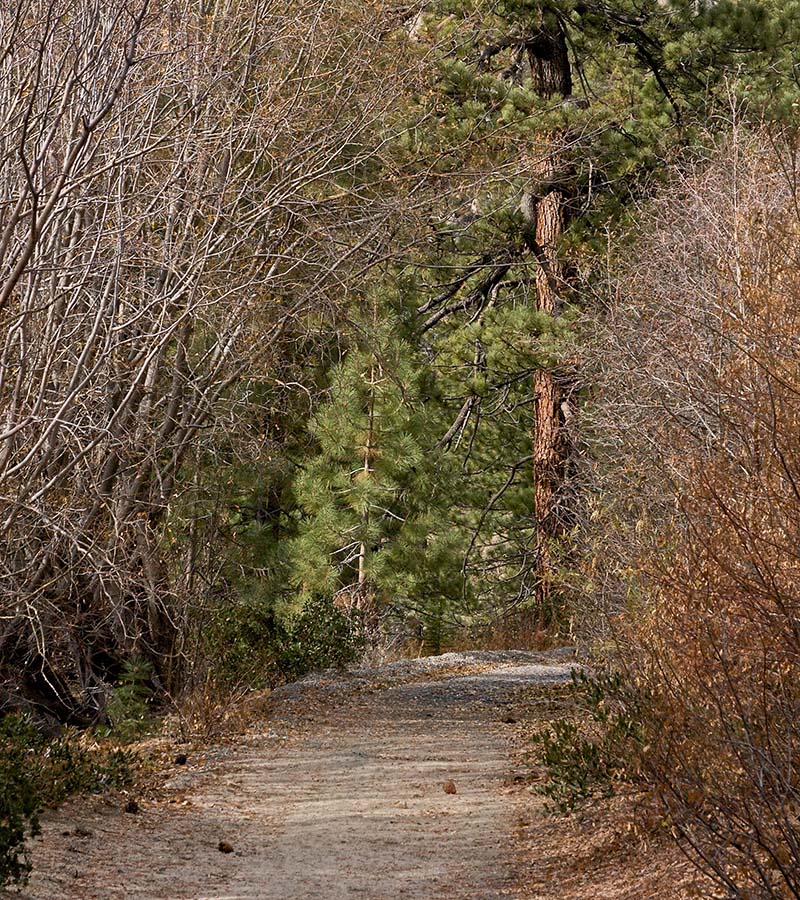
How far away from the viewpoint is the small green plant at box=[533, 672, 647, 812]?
21.3 feet

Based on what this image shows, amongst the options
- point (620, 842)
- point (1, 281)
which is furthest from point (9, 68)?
point (620, 842)

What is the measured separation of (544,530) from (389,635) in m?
2.30

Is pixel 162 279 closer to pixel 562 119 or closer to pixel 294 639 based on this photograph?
pixel 294 639

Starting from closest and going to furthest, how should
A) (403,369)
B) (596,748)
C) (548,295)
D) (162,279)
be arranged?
(596,748), (162,279), (403,369), (548,295)

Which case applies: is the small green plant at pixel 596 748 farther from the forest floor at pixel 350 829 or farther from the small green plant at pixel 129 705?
the small green plant at pixel 129 705

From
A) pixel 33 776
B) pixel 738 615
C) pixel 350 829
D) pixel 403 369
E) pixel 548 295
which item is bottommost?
pixel 350 829

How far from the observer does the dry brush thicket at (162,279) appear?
6.97 metres

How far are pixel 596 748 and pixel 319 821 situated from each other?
1.68 m

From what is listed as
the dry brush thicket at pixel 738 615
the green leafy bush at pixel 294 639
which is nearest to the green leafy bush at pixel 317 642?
the green leafy bush at pixel 294 639

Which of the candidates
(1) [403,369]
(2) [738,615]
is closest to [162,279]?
(2) [738,615]

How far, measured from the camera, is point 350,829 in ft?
24.3

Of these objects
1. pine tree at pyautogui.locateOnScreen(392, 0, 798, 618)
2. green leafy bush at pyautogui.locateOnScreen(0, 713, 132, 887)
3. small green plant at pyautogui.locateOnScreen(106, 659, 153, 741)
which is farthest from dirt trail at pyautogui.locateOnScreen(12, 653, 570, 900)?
pine tree at pyautogui.locateOnScreen(392, 0, 798, 618)

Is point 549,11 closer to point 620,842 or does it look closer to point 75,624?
point 75,624

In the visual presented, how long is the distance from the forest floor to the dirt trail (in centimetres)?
1
